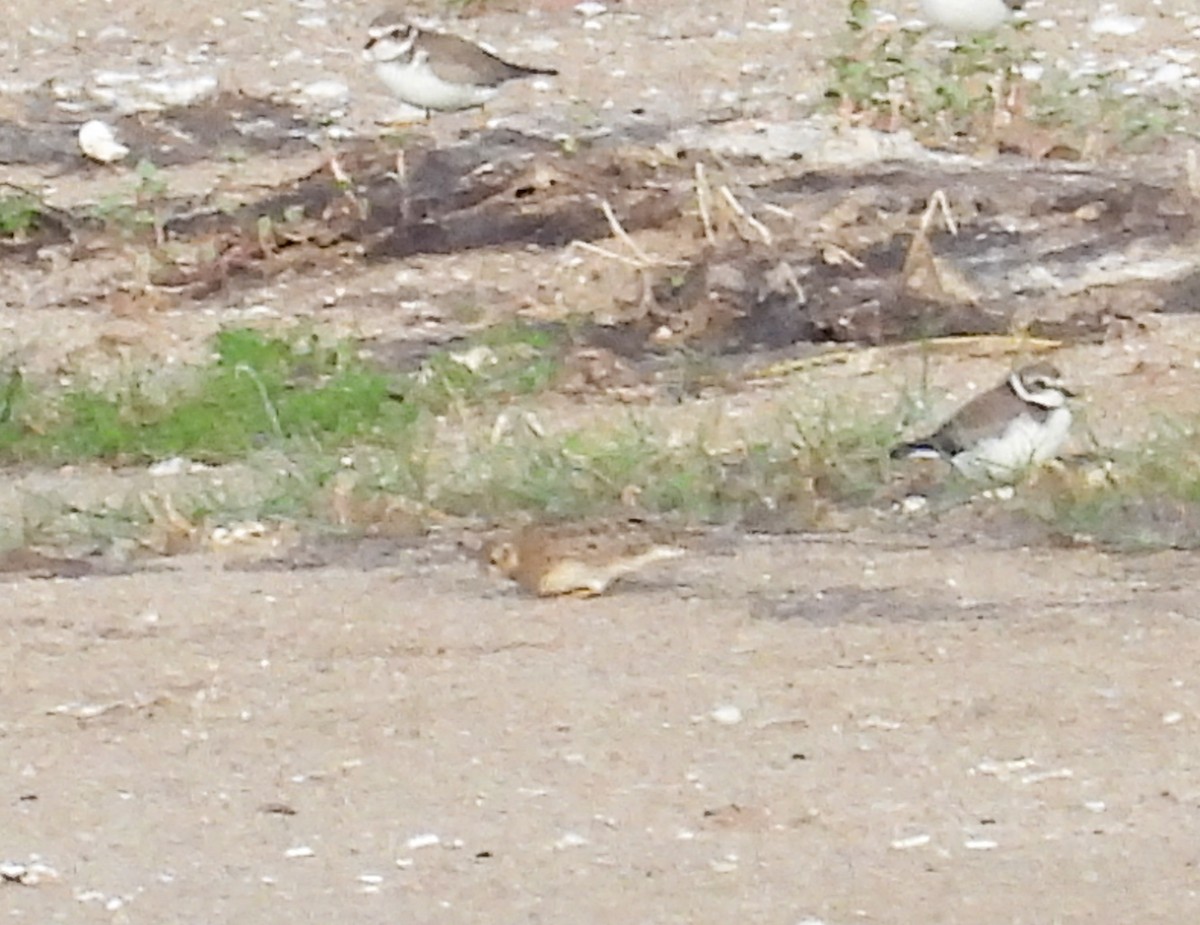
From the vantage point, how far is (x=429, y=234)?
1118 centimetres

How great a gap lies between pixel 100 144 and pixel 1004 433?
6054 mm

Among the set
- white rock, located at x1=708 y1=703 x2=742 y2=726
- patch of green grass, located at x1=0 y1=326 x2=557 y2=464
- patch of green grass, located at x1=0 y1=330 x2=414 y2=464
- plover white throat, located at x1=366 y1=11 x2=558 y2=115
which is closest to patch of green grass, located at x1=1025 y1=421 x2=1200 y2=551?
white rock, located at x1=708 y1=703 x2=742 y2=726

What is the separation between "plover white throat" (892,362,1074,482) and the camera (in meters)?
7.68

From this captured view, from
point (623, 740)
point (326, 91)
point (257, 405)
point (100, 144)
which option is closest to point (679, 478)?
point (623, 740)

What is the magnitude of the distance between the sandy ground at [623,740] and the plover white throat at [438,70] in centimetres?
521

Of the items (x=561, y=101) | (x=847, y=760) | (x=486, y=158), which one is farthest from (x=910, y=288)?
(x=847, y=760)

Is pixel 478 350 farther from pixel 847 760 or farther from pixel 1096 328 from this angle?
pixel 847 760

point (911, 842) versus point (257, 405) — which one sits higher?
point (911, 842)

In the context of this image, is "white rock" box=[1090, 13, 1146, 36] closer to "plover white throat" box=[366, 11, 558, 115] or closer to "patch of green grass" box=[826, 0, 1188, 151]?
"patch of green grass" box=[826, 0, 1188, 151]

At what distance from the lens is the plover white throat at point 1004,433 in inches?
302

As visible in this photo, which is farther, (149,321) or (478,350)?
(149,321)

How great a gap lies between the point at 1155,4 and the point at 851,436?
6884mm

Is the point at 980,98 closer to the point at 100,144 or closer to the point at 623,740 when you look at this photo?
the point at 100,144

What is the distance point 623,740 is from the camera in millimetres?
5828
